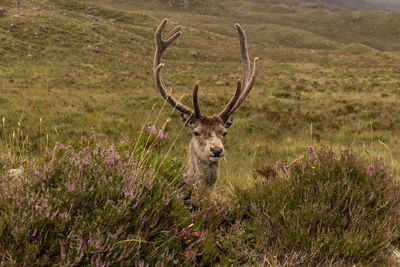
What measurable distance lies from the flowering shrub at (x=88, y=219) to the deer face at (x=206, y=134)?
1707 mm

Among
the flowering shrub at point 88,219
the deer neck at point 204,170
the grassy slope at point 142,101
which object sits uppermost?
the flowering shrub at point 88,219

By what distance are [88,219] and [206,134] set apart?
2.65 metres

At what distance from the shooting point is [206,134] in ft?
14.3

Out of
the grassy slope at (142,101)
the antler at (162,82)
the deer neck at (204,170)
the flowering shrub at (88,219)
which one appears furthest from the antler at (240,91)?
the flowering shrub at (88,219)

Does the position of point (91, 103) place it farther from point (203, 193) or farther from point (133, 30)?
point (133, 30)

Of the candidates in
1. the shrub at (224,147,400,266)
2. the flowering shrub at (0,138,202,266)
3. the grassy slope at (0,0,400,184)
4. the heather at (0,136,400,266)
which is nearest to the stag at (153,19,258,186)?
the grassy slope at (0,0,400,184)

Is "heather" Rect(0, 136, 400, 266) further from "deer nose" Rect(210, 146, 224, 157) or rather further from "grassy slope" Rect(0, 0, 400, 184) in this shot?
"grassy slope" Rect(0, 0, 400, 184)

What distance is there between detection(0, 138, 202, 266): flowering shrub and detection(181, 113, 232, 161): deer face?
1.71 metres

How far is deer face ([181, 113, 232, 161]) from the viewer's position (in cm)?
409

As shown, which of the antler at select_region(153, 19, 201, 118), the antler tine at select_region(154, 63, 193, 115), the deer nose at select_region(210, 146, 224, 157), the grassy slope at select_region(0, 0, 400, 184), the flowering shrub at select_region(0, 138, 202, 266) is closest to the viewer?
the flowering shrub at select_region(0, 138, 202, 266)

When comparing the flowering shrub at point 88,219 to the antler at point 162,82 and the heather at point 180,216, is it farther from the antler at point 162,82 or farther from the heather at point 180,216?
the antler at point 162,82

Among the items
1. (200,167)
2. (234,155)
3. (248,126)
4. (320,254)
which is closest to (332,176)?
(320,254)

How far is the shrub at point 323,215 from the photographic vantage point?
7.84ft

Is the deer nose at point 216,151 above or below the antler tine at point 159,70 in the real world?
below
